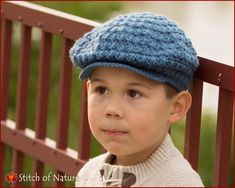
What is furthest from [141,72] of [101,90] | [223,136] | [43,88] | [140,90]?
[43,88]

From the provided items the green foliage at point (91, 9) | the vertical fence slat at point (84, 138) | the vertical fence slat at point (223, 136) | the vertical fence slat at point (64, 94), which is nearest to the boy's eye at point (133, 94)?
the vertical fence slat at point (223, 136)

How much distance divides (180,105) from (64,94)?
116 centimetres

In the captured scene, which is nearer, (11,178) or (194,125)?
(194,125)

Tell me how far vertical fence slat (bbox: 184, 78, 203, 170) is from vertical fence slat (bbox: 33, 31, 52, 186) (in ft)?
3.85

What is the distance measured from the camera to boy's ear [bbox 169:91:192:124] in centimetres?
309

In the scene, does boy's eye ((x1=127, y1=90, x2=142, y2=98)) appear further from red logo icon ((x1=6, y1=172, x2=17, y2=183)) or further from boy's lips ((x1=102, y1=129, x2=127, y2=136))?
red logo icon ((x1=6, y1=172, x2=17, y2=183))

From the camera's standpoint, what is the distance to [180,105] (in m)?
3.12

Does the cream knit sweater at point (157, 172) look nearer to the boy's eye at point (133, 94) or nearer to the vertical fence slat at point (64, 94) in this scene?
the boy's eye at point (133, 94)

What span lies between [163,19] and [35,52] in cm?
324

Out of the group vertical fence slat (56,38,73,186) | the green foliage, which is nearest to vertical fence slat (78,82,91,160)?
vertical fence slat (56,38,73,186)

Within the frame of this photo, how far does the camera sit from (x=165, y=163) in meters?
3.09

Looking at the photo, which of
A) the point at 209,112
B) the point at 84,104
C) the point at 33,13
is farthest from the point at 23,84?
the point at 209,112

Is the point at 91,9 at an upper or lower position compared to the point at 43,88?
upper

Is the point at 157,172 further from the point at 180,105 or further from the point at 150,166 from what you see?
the point at 180,105
